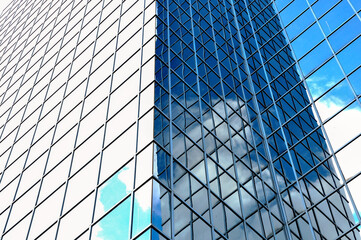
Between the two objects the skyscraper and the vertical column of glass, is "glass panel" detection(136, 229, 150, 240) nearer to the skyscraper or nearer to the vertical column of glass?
the skyscraper

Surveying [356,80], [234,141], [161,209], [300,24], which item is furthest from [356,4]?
[161,209]

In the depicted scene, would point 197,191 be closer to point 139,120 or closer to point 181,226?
point 181,226

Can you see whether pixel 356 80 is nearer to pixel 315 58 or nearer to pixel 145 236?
pixel 315 58

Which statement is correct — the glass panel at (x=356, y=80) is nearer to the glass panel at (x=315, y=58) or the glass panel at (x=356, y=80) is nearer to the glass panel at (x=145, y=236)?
the glass panel at (x=315, y=58)

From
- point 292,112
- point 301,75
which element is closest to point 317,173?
point 292,112

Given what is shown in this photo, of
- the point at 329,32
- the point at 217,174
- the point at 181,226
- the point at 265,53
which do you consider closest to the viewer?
the point at 181,226

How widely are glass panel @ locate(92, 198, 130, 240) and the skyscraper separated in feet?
Result: 0.18

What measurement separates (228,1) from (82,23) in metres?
10.5

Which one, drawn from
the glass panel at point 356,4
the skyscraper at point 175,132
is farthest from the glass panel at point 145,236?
the glass panel at point 356,4

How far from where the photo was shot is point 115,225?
17.9 metres

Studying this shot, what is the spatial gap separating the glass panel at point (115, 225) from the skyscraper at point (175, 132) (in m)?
0.05

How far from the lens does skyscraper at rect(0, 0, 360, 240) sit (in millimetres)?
19172

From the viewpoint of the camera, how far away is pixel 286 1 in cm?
3375

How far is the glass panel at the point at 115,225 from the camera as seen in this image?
17.5 meters
